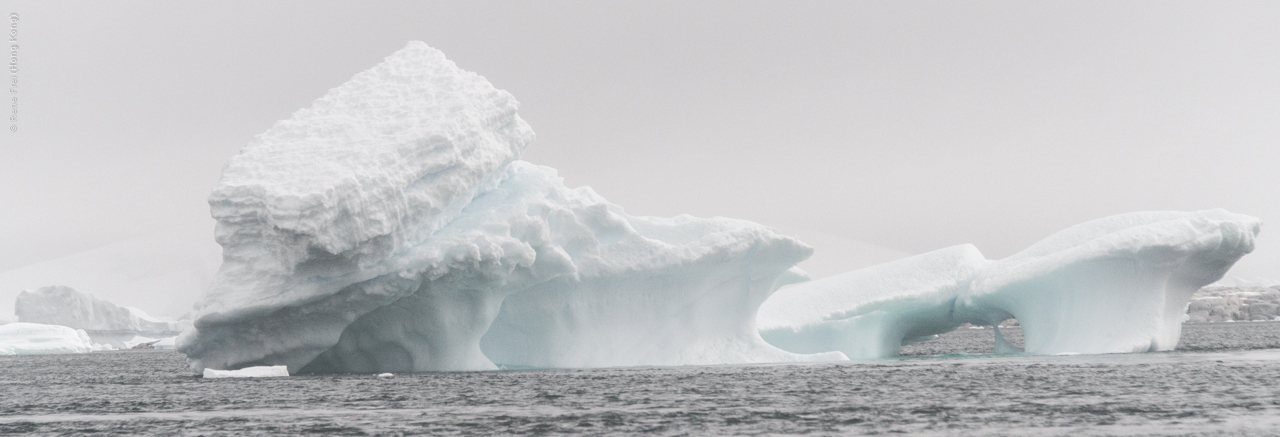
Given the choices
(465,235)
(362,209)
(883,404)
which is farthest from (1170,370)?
(362,209)

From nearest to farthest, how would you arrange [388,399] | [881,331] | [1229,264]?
[388,399] → [1229,264] → [881,331]

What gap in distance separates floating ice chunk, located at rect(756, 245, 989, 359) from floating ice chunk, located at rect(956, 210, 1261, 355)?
0.70 m

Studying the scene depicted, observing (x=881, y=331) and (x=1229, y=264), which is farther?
(x=881, y=331)

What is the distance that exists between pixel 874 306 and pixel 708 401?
10.8 m

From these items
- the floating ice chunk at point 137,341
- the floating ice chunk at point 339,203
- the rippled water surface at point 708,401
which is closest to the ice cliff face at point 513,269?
the floating ice chunk at point 339,203

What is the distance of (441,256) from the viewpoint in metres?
16.0

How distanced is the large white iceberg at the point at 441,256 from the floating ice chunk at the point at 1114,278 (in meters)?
4.05

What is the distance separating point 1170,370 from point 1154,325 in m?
5.09

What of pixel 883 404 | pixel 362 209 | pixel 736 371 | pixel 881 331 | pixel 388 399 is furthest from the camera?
pixel 881 331

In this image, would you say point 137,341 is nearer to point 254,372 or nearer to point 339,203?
point 254,372

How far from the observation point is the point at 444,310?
17578 millimetres

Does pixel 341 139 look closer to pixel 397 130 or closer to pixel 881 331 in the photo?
pixel 397 130

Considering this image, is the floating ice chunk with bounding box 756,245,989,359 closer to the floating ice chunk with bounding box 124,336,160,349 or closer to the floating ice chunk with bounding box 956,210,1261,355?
the floating ice chunk with bounding box 956,210,1261,355

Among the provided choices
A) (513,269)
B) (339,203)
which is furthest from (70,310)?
(339,203)
